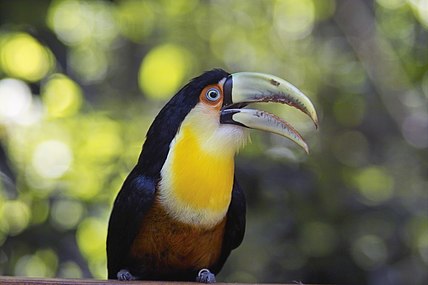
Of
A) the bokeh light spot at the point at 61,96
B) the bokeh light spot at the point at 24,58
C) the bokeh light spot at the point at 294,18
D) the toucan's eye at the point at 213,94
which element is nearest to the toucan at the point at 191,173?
the toucan's eye at the point at 213,94

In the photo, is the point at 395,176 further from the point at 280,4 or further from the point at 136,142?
the point at 280,4

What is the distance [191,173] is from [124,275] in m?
0.42

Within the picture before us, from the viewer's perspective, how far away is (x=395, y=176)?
551 centimetres

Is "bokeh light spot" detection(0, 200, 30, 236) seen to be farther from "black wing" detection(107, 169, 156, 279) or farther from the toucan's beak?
the toucan's beak

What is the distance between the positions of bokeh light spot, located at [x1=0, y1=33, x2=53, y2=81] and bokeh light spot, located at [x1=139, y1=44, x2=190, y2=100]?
1501 mm

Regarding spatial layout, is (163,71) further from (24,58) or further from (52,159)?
(24,58)

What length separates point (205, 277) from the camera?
2746 mm

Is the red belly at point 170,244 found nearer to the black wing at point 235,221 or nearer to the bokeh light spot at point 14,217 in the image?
the black wing at point 235,221

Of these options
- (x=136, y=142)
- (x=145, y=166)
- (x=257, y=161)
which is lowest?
(x=136, y=142)

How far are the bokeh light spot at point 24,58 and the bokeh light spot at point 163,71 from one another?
1501mm

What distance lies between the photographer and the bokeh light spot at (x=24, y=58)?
16.5ft

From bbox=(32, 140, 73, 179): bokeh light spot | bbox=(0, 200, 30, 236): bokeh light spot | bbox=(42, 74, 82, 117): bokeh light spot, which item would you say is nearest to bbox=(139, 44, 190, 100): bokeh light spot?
bbox=(42, 74, 82, 117): bokeh light spot

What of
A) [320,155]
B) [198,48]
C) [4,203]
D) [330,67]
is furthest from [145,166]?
[198,48]

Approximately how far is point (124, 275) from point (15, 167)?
2264mm
